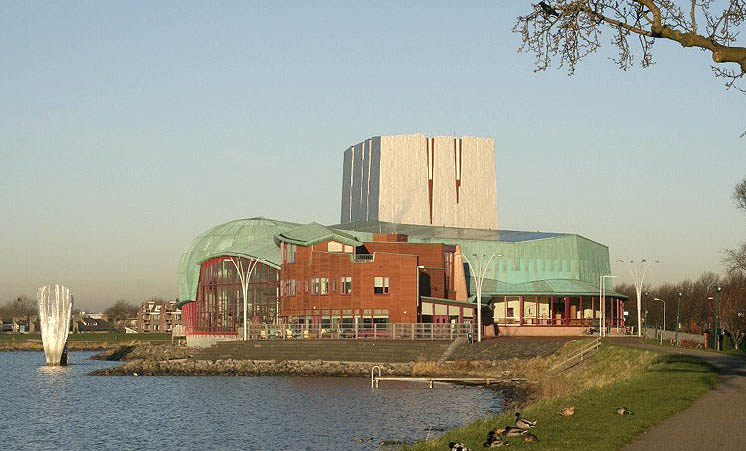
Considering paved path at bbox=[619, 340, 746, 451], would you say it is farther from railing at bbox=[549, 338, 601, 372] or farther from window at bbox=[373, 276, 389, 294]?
window at bbox=[373, 276, 389, 294]

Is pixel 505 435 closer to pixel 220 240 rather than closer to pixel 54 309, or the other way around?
pixel 54 309

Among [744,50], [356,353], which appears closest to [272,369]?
[356,353]

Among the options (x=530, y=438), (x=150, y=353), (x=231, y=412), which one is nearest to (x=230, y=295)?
(x=150, y=353)

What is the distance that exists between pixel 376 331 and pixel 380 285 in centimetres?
609

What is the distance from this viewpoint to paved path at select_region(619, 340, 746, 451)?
82.9ft

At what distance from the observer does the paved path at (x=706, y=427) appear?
25281 mm

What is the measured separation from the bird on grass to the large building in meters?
69.6

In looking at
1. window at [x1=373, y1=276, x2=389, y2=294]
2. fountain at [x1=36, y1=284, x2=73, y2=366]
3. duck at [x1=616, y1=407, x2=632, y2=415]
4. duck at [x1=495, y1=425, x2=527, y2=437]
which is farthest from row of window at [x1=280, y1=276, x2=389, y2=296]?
duck at [x1=495, y1=425, x2=527, y2=437]

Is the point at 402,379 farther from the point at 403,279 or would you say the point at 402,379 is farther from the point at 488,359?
the point at 403,279

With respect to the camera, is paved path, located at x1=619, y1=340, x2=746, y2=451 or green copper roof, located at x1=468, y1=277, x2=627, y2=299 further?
green copper roof, located at x1=468, y1=277, x2=627, y2=299

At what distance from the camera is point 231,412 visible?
6134 cm

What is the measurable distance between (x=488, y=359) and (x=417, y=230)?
6075 centimetres

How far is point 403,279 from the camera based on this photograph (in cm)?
10569

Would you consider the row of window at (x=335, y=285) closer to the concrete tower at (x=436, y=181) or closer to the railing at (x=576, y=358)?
the railing at (x=576, y=358)
